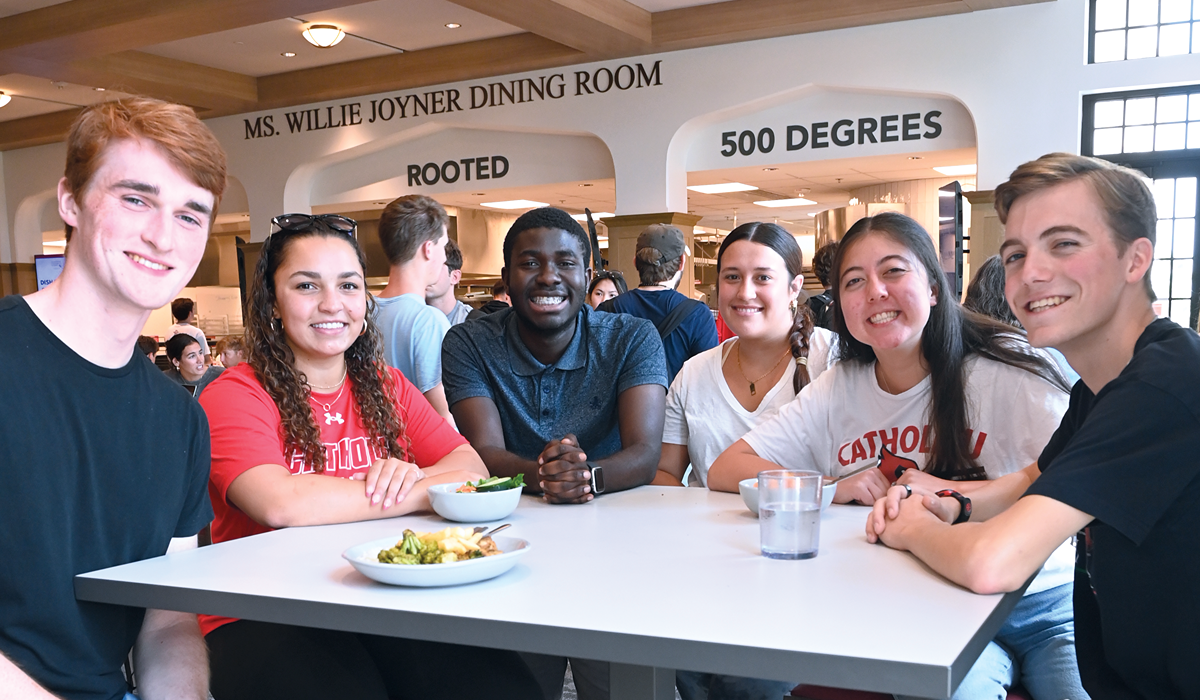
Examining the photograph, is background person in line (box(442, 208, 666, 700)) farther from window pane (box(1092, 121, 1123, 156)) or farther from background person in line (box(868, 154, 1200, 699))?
window pane (box(1092, 121, 1123, 156))

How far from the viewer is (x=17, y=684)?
3.80 feet

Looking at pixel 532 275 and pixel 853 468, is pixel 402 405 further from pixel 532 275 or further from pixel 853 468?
pixel 853 468

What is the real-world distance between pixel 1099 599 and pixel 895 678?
515 mm

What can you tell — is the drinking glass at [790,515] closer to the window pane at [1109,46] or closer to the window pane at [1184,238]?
the window pane at [1109,46]

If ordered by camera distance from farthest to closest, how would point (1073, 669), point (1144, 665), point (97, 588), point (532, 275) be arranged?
point (532, 275)
point (1073, 669)
point (97, 588)
point (1144, 665)

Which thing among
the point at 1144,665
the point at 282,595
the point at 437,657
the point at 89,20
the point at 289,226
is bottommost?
the point at 437,657

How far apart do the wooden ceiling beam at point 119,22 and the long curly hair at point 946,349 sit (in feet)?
18.9

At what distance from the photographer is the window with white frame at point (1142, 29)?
682 centimetres

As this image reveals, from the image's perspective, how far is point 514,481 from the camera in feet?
Answer: 5.87

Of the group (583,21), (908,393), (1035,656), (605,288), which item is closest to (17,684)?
(1035,656)

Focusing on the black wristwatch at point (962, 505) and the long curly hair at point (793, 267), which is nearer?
the black wristwatch at point (962, 505)

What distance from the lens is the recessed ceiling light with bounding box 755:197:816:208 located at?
12.6 metres

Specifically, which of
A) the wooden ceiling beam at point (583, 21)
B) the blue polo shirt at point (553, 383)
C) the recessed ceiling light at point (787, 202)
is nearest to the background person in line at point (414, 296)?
the blue polo shirt at point (553, 383)

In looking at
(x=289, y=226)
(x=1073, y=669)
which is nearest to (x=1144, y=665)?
(x=1073, y=669)
